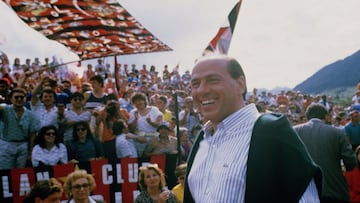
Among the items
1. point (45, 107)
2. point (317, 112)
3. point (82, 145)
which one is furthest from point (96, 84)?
point (317, 112)

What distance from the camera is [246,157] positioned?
1949 millimetres

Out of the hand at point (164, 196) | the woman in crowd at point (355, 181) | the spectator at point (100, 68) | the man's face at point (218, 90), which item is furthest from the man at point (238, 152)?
the spectator at point (100, 68)

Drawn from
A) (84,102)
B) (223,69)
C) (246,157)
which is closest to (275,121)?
(246,157)

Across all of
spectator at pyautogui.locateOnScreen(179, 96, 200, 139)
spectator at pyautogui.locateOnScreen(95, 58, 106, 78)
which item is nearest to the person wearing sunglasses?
spectator at pyautogui.locateOnScreen(179, 96, 200, 139)

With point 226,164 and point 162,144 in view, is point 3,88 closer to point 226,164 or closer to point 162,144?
point 162,144

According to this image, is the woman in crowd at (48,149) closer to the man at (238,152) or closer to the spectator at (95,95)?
the spectator at (95,95)

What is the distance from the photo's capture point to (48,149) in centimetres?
645

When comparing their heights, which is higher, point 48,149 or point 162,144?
point 48,149

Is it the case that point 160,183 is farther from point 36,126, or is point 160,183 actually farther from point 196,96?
point 196,96

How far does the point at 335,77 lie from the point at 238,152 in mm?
46231

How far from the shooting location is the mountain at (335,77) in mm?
43625

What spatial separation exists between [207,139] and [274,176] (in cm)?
55

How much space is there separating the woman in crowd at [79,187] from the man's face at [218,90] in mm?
3731

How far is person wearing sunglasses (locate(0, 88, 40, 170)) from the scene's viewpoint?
6.40 metres
